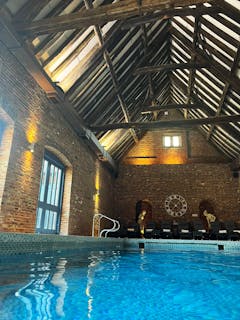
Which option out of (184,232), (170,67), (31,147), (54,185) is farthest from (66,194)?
(184,232)

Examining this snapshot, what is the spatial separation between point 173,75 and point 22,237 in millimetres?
8780

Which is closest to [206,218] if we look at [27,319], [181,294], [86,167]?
[86,167]

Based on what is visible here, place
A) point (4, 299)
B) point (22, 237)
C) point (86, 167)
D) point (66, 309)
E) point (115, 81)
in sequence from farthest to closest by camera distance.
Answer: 1. point (86, 167)
2. point (115, 81)
3. point (22, 237)
4. point (4, 299)
5. point (66, 309)

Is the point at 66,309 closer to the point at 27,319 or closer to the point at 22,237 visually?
the point at 27,319

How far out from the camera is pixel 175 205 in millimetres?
11531

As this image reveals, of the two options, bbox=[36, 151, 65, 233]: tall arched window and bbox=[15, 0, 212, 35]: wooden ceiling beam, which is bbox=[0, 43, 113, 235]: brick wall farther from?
bbox=[15, 0, 212, 35]: wooden ceiling beam

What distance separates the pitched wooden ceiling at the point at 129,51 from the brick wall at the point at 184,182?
161 cm

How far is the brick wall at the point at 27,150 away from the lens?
4.50 metres

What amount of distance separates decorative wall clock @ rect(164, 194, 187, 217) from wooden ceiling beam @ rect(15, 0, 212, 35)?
8762mm

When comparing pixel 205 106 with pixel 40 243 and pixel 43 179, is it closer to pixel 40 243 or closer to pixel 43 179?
pixel 43 179

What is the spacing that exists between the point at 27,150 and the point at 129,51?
415 centimetres

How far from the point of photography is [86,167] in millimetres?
8523

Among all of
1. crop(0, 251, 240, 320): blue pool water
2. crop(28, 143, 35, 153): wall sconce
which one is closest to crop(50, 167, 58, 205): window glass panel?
crop(28, 143, 35, 153): wall sconce

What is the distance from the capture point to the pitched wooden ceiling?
4.28m
